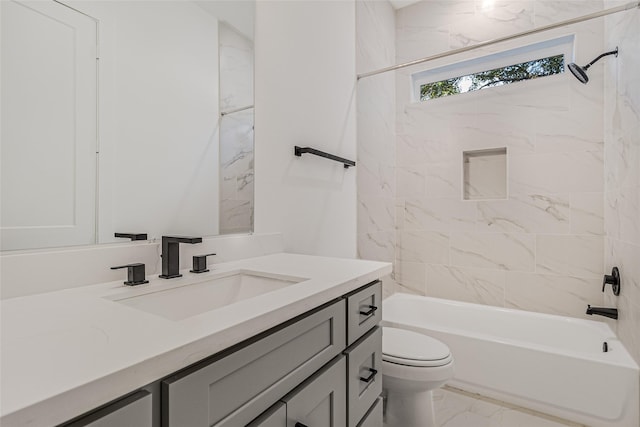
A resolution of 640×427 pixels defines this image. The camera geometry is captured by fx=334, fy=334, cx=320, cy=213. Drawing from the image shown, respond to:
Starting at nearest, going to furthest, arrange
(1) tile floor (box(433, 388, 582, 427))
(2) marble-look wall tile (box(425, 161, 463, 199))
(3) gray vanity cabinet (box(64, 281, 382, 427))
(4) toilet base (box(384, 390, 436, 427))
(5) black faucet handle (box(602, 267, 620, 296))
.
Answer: (3) gray vanity cabinet (box(64, 281, 382, 427)) < (4) toilet base (box(384, 390, 436, 427)) < (1) tile floor (box(433, 388, 582, 427)) < (5) black faucet handle (box(602, 267, 620, 296)) < (2) marble-look wall tile (box(425, 161, 463, 199))

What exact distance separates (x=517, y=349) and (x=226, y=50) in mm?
2100

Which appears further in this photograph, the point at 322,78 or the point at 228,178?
the point at 322,78

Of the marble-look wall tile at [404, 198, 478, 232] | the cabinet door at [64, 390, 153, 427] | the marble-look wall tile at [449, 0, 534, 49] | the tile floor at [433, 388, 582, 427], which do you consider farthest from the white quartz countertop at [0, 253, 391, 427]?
the marble-look wall tile at [449, 0, 534, 49]

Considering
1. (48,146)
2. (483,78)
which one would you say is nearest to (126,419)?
(48,146)

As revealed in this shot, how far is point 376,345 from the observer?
117 cm

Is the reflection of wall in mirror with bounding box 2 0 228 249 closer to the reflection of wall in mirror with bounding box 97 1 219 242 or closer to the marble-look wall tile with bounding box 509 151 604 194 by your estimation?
the reflection of wall in mirror with bounding box 97 1 219 242

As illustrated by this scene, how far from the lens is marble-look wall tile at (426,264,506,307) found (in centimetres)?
259

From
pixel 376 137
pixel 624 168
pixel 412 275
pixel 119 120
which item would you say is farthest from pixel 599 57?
pixel 119 120

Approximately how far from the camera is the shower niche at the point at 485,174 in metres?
2.61

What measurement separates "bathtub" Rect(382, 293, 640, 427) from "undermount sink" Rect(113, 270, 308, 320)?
1369 millimetres

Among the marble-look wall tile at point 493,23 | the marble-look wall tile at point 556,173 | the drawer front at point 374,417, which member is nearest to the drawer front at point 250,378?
the drawer front at point 374,417

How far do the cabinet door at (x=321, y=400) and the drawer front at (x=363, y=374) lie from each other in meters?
0.04

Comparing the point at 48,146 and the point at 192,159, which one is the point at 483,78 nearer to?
the point at 192,159

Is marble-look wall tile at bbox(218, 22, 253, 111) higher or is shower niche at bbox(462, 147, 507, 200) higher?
marble-look wall tile at bbox(218, 22, 253, 111)
